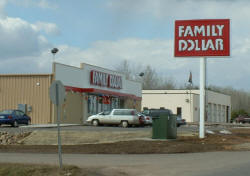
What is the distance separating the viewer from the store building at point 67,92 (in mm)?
41125

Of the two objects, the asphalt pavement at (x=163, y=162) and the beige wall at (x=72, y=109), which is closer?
the asphalt pavement at (x=163, y=162)

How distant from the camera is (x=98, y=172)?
12.7 meters

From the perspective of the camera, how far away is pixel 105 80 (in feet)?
167

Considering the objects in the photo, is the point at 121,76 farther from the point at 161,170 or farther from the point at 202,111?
the point at 161,170

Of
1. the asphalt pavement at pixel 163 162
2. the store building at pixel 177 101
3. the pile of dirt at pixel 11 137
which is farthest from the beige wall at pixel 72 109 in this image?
the store building at pixel 177 101

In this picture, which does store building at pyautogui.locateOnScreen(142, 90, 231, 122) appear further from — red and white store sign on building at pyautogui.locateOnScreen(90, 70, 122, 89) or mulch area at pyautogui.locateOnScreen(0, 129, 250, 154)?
mulch area at pyautogui.locateOnScreen(0, 129, 250, 154)

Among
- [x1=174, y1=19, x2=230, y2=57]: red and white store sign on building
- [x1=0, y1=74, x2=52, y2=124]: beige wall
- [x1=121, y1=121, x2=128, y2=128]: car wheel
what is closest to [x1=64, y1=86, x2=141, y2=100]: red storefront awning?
[x1=0, y1=74, x2=52, y2=124]: beige wall

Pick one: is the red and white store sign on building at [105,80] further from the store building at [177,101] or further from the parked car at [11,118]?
the store building at [177,101]

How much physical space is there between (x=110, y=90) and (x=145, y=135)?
27.7 m

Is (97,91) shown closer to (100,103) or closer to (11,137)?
(100,103)

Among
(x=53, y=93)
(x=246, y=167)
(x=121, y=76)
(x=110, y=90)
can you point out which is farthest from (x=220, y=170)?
(x=121, y=76)

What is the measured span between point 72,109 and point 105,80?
803 cm

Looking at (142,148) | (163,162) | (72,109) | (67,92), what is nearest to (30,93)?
(67,92)

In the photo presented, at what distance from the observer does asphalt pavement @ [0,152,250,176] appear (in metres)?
13.0
